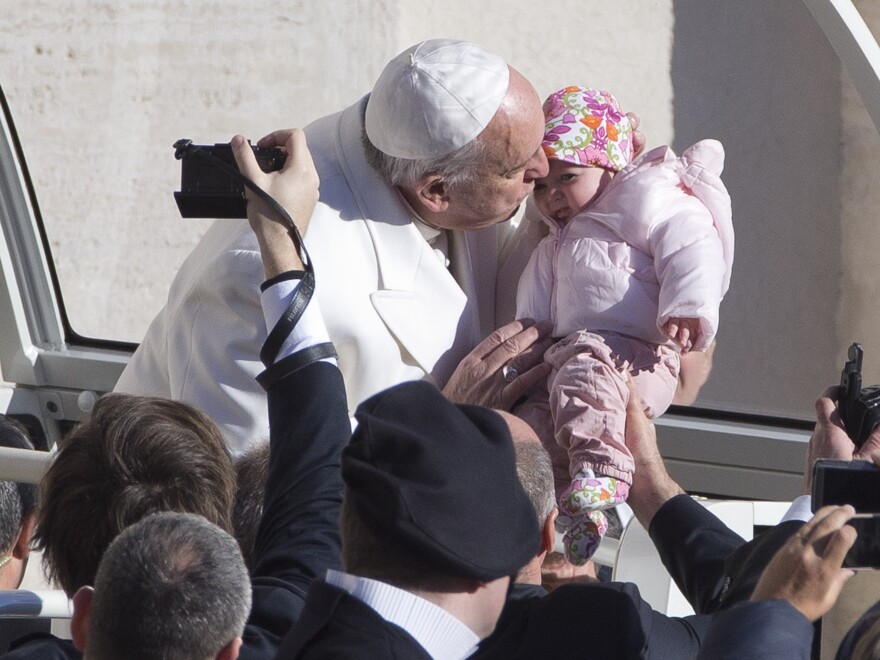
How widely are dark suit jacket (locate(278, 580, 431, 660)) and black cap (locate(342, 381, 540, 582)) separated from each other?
0.08 meters

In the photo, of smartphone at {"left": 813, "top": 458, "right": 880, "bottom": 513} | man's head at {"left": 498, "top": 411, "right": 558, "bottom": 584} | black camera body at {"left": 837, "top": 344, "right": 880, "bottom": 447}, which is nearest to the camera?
smartphone at {"left": 813, "top": 458, "right": 880, "bottom": 513}

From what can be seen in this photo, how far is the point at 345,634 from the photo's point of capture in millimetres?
1484

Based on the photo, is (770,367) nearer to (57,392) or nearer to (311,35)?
(57,392)

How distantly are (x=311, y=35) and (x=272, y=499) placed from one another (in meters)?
4.83

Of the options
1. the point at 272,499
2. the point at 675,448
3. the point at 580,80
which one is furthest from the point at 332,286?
the point at 580,80

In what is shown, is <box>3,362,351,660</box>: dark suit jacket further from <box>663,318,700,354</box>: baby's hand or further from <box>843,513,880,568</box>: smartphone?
<box>663,318,700,354</box>: baby's hand

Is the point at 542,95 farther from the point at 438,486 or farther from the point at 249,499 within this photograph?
the point at 438,486

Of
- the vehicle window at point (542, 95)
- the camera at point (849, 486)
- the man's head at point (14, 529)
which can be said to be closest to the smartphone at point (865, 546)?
the camera at point (849, 486)

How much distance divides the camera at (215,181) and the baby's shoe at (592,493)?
0.81 meters

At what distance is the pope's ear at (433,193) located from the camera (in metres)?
2.73

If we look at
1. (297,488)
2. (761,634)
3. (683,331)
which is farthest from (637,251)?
(761,634)

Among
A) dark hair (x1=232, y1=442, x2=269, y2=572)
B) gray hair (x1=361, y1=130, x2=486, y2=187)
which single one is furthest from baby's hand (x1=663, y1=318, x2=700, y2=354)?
dark hair (x1=232, y1=442, x2=269, y2=572)

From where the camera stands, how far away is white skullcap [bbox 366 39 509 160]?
2.64m

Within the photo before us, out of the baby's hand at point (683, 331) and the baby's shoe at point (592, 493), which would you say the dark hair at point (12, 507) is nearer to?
the baby's shoe at point (592, 493)
